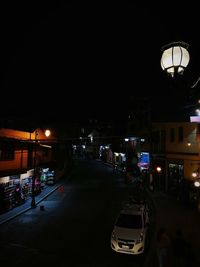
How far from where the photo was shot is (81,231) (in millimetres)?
16984

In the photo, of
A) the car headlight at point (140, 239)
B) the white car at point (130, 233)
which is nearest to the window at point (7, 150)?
the white car at point (130, 233)

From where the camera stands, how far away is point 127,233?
1359cm

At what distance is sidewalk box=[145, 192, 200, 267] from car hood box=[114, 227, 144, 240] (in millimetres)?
1152

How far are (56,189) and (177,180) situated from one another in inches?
630

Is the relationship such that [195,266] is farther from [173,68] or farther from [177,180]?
[177,180]

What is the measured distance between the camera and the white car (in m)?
13.0

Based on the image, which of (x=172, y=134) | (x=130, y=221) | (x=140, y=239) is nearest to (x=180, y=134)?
(x=172, y=134)

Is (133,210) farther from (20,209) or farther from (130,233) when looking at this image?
(20,209)

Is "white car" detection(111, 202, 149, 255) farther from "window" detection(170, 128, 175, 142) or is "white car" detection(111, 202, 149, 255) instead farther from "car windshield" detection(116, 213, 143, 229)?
"window" detection(170, 128, 175, 142)

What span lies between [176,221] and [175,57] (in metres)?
14.5

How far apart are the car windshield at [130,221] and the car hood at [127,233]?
395 millimetres

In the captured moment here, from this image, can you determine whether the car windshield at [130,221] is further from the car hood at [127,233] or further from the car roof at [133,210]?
the car hood at [127,233]

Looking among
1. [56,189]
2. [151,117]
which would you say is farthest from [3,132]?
[151,117]

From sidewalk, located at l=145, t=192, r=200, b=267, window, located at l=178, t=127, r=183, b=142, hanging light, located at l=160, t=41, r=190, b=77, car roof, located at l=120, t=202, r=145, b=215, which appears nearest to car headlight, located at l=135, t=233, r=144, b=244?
sidewalk, located at l=145, t=192, r=200, b=267
